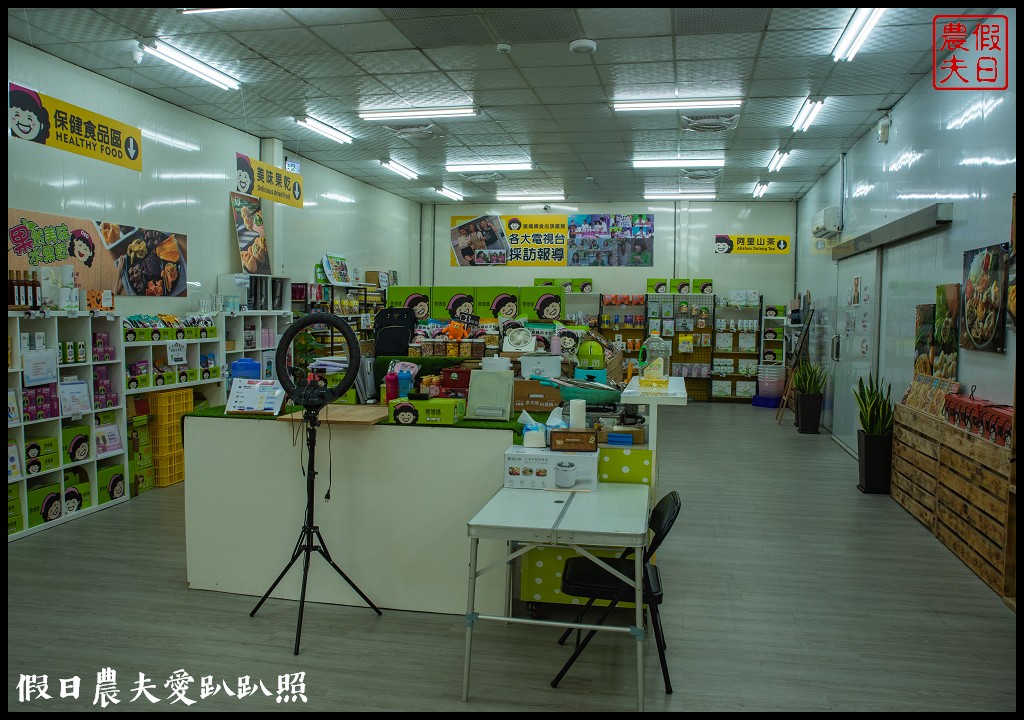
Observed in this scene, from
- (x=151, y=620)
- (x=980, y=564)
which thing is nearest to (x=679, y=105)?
(x=980, y=564)

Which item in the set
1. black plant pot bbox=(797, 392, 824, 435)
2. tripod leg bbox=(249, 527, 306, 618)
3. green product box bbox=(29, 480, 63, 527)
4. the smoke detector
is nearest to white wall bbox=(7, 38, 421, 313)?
green product box bbox=(29, 480, 63, 527)

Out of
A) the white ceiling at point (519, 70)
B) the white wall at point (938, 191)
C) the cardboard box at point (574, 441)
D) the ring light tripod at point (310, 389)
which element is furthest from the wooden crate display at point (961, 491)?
the ring light tripod at point (310, 389)

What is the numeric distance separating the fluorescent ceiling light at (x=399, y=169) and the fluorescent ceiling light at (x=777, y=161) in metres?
5.56

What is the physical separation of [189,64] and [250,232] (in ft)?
9.16

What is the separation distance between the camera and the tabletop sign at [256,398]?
14.1ft

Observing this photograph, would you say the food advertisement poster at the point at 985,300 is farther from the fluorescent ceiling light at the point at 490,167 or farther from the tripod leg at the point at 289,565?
the fluorescent ceiling light at the point at 490,167

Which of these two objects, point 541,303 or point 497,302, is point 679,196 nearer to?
point 541,303

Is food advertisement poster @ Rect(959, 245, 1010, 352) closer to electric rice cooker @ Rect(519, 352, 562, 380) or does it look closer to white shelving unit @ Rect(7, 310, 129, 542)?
electric rice cooker @ Rect(519, 352, 562, 380)

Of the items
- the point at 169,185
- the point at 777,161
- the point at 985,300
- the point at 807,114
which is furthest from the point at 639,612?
the point at 777,161

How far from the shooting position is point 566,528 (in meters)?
3.03

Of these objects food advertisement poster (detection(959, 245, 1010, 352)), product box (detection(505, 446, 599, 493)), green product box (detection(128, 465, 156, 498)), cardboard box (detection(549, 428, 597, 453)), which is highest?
food advertisement poster (detection(959, 245, 1010, 352))

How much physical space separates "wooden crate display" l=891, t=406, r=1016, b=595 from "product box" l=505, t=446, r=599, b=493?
257 centimetres

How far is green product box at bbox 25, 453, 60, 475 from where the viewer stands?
5.57 m

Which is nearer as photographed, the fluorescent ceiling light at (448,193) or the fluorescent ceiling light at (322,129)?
the fluorescent ceiling light at (322,129)
